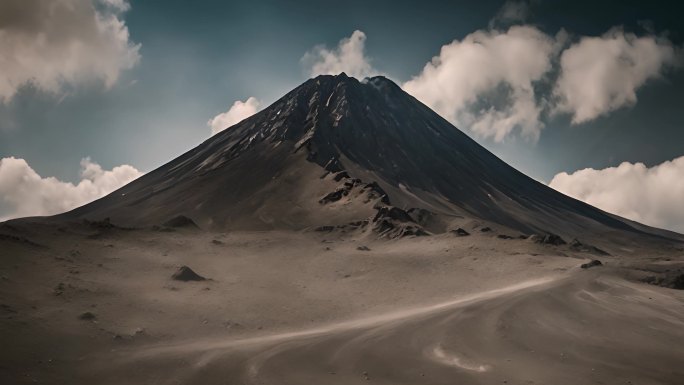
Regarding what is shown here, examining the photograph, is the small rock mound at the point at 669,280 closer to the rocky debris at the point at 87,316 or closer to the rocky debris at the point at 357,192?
the rocky debris at the point at 87,316

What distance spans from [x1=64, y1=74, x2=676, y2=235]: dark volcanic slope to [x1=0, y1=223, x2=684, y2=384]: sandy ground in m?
24.9

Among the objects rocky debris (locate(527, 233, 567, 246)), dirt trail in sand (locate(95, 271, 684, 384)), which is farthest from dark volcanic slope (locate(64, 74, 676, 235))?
dirt trail in sand (locate(95, 271, 684, 384))

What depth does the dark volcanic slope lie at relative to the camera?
6506cm

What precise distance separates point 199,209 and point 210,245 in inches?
1168

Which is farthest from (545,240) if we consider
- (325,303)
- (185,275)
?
(185,275)

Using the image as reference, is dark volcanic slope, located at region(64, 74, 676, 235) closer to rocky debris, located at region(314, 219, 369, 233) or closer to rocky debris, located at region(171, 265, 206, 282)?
rocky debris, located at region(314, 219, 369, 233)

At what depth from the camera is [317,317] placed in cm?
2164

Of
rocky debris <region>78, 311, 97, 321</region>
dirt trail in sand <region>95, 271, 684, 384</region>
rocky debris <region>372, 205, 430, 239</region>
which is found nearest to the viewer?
dirt trail in sand <region>95, 271, 684, 384</region>

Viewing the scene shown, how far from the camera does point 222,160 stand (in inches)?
3531

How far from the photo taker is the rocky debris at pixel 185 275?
87.0 ft

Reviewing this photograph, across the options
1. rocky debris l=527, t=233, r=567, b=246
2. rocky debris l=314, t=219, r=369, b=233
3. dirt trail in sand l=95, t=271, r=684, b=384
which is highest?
rocky debris l=314, t=219, r=369, b=233

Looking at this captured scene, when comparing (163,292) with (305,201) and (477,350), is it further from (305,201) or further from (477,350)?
(305,201)

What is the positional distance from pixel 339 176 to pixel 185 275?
150ft

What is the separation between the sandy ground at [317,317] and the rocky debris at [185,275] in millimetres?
767
